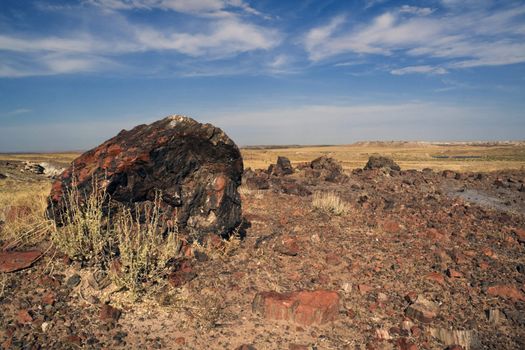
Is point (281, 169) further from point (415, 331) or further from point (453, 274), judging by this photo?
point (415, 331)

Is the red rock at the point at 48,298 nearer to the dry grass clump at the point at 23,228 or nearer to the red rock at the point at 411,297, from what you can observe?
the dry grass clump at the point at 23,228

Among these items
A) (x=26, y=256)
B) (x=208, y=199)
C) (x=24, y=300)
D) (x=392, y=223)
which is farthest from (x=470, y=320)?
(x=26, y=256)

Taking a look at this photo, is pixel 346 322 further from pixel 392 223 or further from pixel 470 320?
pixel 392 223

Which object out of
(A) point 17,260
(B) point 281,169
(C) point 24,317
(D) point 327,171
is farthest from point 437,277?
(B) point 281,169

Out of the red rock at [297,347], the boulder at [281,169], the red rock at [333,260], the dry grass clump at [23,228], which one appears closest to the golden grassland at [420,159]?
the boulder at [281,169]

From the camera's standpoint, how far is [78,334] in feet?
14.0

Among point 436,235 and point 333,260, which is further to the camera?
point 436,235

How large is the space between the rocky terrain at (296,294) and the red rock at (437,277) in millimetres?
20

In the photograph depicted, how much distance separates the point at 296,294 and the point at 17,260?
3871 millimetres

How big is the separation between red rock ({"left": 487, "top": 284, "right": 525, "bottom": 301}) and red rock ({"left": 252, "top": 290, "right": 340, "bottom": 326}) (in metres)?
2.49

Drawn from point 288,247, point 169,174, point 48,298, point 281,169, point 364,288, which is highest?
point 169,174

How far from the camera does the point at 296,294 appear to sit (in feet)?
16.6

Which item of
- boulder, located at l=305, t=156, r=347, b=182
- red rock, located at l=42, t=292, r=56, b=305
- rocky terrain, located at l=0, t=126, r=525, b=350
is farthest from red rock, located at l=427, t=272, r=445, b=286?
boulder, located at l=305, t=156, r=347, b=182

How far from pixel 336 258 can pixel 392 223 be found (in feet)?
8.45
